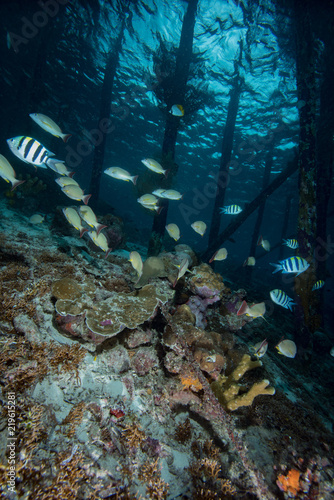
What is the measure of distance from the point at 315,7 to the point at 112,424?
15.5 m

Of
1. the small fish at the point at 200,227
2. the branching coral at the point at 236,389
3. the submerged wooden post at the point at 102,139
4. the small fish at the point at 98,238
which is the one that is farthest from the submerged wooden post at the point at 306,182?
the submerged wooden post at the point at 102,139

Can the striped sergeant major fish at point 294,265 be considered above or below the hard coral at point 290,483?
above

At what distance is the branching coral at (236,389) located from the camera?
9.68ft

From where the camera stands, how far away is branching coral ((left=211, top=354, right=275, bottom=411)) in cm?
295

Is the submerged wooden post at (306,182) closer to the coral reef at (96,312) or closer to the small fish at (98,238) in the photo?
the coral reef at (96,312)

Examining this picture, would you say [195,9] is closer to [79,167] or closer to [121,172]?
[121,172]

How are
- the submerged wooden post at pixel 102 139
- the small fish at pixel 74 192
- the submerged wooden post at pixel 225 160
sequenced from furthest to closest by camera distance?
the submerged wooden post at pixel 102 139 → the submerged wooden post at pixel 225 160 → the small fish at pixel 74 192


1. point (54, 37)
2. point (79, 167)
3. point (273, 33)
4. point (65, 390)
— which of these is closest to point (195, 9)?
point (273, 33)

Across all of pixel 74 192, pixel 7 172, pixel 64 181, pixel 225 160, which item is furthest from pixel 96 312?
pixel 225 160

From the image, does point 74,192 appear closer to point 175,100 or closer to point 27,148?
point 27,148

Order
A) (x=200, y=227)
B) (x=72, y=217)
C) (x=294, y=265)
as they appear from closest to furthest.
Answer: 1. (x=72, y=217)
2. (x=294, y=265)
3. (x=200, y=227)

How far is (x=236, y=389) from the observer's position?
3.08m

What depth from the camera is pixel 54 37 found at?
14.8 m

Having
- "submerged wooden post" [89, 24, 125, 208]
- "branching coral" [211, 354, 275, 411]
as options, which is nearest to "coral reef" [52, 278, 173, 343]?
"branching coral" [211, 354, 275, 411]
